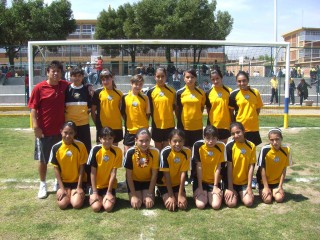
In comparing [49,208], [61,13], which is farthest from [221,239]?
[61,13]

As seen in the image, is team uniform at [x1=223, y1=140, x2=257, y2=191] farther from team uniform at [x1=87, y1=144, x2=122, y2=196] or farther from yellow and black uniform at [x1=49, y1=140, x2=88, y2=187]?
yellow and black uniform at [x1=49, y1=140, x2=88, y2=187]

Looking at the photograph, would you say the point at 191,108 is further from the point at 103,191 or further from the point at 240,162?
the point at 103,191

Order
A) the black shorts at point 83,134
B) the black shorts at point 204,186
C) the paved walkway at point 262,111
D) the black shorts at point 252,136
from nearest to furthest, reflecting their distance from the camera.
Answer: the black shorts at point 204,186 → the black shorts at point 83,134 → the black shorts at point 252,136 → the paved walkway at point 262,111

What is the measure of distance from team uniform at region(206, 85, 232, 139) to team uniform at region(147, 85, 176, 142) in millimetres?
589

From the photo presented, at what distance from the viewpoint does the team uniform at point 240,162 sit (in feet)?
15.4

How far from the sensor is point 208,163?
4719mm

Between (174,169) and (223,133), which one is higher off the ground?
(223,133)

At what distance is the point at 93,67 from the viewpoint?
13914mm

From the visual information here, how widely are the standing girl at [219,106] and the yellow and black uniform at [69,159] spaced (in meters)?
1.95

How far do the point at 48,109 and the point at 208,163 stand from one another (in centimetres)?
220

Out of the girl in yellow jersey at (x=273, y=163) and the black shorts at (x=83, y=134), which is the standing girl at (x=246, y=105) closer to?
the girl in yellow jersey at (x=273, y=163)

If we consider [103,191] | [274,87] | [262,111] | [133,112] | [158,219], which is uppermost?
[274,87]

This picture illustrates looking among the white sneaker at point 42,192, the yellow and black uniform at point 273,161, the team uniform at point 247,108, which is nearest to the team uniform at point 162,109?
the team uniform at point 247,108

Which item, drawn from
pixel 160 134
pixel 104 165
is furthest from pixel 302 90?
pixel 104 165
